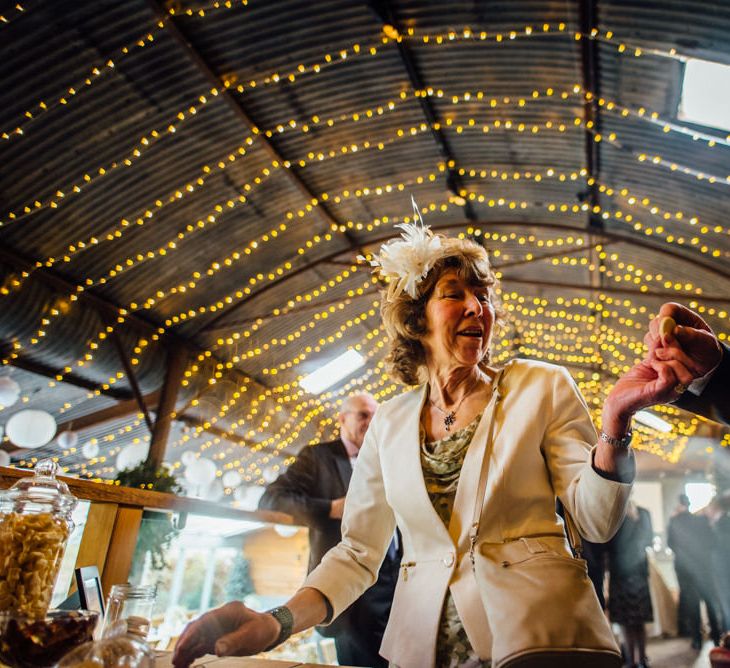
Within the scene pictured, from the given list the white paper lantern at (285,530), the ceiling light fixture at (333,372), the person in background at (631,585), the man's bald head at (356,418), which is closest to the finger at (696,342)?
the man's bald head at (356,418)

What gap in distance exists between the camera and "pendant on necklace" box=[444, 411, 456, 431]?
5.05 feet

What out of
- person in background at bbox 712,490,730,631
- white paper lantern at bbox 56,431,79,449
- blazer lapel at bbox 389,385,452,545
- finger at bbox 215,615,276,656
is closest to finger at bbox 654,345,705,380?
blazer lapel at bbox 389,385,452,545

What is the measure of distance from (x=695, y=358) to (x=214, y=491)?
9.07 meters

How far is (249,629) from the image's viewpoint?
1117mm

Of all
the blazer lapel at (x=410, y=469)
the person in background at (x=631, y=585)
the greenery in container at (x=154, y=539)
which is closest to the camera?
the blazer lapel at (x=410, y=469)

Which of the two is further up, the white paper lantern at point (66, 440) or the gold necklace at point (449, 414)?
the white paper lantern at point (66, 440)

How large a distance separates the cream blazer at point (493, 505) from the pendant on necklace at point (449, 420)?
95 millimetres

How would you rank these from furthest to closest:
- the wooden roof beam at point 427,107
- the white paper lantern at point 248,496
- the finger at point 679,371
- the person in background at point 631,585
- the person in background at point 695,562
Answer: the white paper lantern at point 248,496
the person in background at point 695,562
the person in background at point 631,585
the wooden roof beam at point 427,107
the finger at point 679,371

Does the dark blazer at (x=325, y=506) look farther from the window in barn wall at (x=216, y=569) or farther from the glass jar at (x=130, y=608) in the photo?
the glass jar at (x=130, y=608)

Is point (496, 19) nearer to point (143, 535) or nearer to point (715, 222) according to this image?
point (715, 222)

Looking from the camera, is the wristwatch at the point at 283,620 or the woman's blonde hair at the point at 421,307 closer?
the wristwatch at the point at 283,620

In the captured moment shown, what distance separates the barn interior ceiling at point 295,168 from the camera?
14.8 feet

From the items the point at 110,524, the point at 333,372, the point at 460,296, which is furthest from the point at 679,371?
the point at 333,372

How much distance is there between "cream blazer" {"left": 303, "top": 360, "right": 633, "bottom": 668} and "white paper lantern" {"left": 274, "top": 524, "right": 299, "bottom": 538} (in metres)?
1.96
